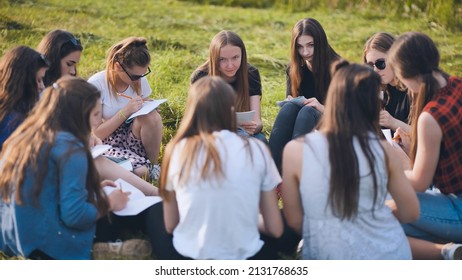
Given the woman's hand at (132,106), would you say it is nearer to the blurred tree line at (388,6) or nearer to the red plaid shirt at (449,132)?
the red plaid shirt at (449,132)

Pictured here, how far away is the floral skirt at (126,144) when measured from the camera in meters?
5.00

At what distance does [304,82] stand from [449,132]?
1.84 m

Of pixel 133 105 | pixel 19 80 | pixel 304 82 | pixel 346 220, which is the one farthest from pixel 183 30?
pixel 346 220

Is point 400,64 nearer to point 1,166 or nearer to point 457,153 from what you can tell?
point 457,153

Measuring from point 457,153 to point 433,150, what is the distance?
15 centimetres

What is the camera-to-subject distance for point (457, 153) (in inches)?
145

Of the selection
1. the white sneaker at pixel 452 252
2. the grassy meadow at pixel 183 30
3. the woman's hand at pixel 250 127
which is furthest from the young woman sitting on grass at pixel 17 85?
the white sneaker at pixel 452 252

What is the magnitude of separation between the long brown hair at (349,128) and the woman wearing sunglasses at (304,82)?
154 cm

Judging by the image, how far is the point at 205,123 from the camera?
10.7ft

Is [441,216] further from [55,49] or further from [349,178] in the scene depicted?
[55,49]

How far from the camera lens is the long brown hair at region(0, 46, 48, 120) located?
402 centimetres

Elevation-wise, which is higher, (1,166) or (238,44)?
(238,44)
